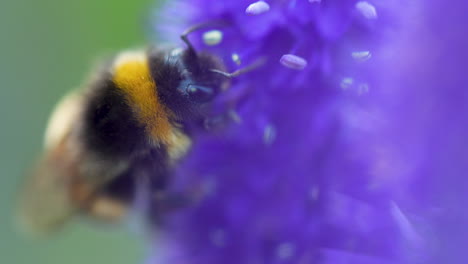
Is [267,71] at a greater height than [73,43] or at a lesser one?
lesser

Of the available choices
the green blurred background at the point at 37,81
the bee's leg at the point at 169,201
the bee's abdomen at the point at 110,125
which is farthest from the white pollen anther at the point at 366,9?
the green blurred background at the point at 37,81

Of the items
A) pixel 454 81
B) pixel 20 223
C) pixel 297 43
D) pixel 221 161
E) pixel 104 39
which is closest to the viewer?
pixel 454 81

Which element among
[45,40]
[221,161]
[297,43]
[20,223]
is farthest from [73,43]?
[297,43]

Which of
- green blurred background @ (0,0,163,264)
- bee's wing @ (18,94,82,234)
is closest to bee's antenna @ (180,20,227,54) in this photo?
bee's wing @ (18,94,82,234)

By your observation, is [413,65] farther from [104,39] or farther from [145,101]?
[104,39]

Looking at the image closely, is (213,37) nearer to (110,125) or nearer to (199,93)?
(199,93)

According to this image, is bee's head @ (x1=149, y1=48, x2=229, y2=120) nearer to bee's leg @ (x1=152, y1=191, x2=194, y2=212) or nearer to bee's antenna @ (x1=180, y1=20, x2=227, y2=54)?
bee's antenna @ (x1=180, y1=20, x2=227, y2=54)

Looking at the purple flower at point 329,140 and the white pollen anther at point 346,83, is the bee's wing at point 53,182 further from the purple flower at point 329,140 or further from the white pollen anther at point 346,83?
the white pollen anther at point 346,83
